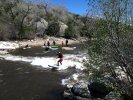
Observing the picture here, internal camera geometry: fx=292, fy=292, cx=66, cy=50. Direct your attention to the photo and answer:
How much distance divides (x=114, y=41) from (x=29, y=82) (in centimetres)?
1461

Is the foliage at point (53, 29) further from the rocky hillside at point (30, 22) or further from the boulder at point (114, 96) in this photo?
the boulder at point (114, 96)

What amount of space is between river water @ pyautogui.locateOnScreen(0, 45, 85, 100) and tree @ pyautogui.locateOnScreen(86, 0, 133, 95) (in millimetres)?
7259

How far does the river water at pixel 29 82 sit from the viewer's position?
2680 centimetres

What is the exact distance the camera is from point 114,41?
64.6ft

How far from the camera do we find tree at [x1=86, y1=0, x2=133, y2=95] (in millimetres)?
19484

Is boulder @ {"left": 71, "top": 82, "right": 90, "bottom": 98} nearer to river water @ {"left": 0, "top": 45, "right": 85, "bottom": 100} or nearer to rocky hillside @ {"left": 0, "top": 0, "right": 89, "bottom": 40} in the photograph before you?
river water @ {"left": 0, "top": 45, "right": 85, "bottom": 100}

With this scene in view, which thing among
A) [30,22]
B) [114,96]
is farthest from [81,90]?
[30,22]

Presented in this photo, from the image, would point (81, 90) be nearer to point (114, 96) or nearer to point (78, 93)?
point (78, 93)

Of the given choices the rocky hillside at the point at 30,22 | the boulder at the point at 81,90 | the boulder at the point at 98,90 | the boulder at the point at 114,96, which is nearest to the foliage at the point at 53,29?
the rocky hillside at the point at 30,22

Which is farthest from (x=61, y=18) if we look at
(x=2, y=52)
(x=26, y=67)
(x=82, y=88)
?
(x=82, y=88)

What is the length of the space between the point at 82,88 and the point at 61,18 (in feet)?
256

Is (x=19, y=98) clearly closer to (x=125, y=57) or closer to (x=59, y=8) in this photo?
(x=125, y=57)

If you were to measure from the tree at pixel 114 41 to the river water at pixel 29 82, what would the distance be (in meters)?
7.26

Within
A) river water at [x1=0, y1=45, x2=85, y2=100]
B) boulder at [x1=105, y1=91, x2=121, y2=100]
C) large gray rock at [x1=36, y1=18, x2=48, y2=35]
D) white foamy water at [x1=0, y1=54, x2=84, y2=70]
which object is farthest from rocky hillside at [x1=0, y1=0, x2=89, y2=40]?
boulder at [x1=105, y1=91, x2=121, y2=100]
